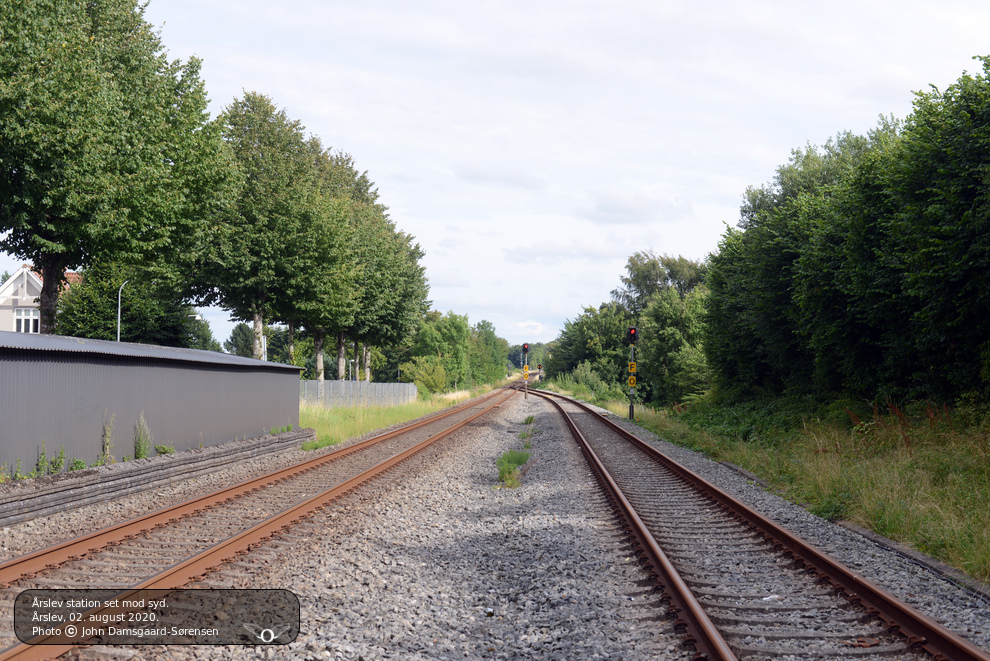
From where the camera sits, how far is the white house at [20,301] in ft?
204

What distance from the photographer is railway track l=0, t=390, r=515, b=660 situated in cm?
613

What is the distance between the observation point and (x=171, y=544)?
304 inches

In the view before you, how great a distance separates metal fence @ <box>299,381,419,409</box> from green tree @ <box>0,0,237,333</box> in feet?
32.5

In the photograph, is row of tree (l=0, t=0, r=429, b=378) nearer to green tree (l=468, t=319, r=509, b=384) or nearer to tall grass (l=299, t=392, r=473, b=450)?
tall grass (l=299, t=392, r=473, b=450)

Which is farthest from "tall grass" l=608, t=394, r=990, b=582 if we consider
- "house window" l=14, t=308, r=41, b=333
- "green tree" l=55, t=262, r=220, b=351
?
"house window" l=14, t=308, r=41, b=333

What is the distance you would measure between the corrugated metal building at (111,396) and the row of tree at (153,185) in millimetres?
4808

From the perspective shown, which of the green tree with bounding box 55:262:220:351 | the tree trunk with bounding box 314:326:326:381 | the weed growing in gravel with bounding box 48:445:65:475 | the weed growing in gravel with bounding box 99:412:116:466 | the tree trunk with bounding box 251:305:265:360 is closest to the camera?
the weed growing in gravel with bounding box 48:445:65:475

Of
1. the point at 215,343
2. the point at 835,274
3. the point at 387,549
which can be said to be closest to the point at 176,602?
the point at 387,549

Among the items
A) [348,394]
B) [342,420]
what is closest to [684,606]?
[342,420]

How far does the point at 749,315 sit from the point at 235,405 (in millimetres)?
17075

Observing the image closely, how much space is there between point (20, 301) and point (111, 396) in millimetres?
63312

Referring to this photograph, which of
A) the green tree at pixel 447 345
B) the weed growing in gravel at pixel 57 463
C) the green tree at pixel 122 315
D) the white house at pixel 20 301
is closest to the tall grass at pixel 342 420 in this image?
the weed growing in gravel at pixel 57 463
